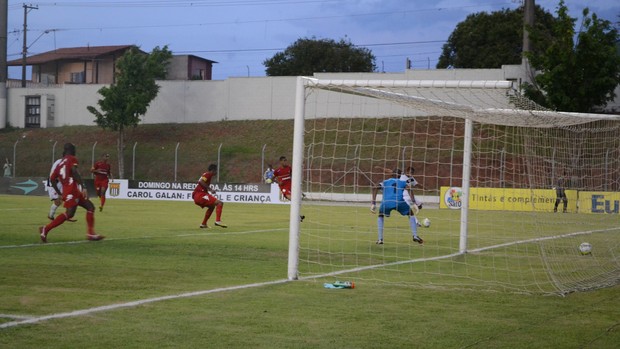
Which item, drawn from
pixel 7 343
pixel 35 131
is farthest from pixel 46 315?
pixel 35 131

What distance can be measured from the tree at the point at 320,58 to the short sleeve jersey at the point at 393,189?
6795cm

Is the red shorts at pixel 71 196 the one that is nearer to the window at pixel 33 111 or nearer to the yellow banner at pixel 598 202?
the yellow banner at pixel 598 202

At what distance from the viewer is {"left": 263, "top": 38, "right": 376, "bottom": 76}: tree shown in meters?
86.0

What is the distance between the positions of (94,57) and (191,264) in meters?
78.5

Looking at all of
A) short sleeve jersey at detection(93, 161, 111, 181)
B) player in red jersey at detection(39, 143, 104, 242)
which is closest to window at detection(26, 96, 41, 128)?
short sleeve jersey at detection(93, 161, 111, 181)

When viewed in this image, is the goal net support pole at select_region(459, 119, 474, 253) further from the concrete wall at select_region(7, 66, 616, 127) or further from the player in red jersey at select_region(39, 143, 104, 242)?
the concrete wall at select_region(7, 66, 616, 127)

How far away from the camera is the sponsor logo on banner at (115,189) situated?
4522cm

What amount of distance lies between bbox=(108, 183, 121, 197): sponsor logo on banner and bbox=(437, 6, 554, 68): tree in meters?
40.6

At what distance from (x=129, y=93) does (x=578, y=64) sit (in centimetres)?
3514

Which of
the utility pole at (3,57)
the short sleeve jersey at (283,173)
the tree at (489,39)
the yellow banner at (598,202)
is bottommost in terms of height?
the yellow banner at (598,202)

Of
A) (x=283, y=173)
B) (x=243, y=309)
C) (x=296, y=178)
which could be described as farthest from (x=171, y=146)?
(x=243, y=309)

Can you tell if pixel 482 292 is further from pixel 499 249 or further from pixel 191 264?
pixel 499 249

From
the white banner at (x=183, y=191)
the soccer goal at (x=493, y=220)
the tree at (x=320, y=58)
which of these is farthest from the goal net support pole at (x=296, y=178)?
the tree at (x=320, y=58)

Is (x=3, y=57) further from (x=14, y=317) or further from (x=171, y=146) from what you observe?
(x=14, y=317)
